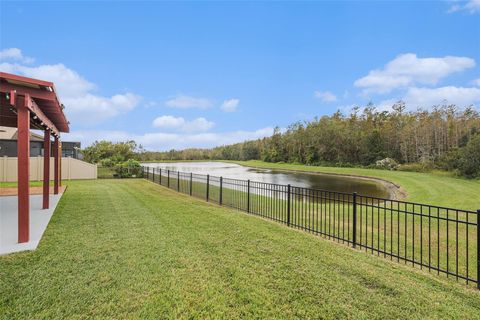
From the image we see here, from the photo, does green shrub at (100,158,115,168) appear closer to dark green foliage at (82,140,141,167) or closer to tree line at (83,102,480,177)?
dark green foliage at (82,140,141,167)

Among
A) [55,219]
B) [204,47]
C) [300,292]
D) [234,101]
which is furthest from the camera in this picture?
[234,101]

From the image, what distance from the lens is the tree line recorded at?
24078 millimetres

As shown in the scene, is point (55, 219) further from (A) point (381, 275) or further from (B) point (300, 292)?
(A) point (381, 275)

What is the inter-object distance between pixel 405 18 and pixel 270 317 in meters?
12.8

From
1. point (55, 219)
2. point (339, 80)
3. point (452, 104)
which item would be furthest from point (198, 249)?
point (452, 104)

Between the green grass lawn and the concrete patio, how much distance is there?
0.21m

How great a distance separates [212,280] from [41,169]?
17.4 metres

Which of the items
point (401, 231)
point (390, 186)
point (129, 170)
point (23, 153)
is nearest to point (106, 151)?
point (129, 170)

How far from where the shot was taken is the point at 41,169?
51.9 ft

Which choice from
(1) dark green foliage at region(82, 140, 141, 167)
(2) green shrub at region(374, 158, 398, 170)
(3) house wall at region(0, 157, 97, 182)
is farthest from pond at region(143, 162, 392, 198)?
(3) house wall at region(0, 157, 97, 182)

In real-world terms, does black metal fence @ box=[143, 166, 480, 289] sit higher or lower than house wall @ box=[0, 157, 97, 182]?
lower

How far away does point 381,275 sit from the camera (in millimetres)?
3127

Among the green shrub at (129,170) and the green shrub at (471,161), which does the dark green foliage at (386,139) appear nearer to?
the green shrub at (471,161)

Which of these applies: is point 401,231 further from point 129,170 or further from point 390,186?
point 129,170
